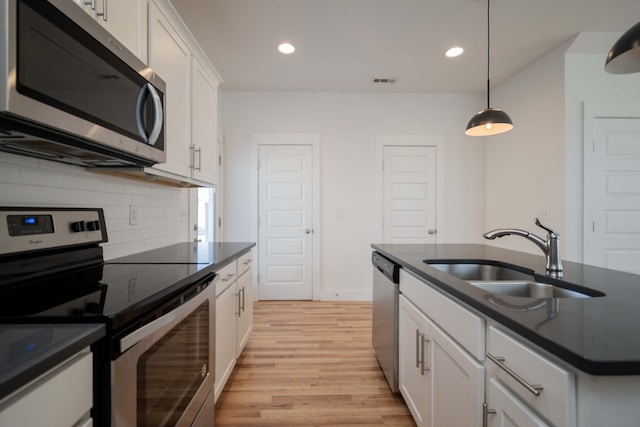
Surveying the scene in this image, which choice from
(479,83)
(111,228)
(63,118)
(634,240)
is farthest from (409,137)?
(63,118)

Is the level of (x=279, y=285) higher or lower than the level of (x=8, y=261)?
lower

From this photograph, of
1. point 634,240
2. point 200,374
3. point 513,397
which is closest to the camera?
point 513,397

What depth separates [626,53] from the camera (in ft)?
3.28

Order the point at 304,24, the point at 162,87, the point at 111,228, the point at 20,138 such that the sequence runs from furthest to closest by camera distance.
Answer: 1. the point at 304,24
2. the point at 111,228
3. the point at 162,87
4. the point at 20,138

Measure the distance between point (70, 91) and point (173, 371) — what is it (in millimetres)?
981

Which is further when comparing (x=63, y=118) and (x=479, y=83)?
(x=479, y=83)

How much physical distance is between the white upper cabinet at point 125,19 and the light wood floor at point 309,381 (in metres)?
1.98

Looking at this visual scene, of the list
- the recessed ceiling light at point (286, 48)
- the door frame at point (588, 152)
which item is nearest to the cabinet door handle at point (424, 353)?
the door frame at point (588, 152)

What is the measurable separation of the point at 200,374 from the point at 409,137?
147 inches

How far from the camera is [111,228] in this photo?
160cm

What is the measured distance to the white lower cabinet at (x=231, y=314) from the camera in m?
1.72

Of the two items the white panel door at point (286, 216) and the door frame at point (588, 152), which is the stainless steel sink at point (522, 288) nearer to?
the door frame at point (588, 152)

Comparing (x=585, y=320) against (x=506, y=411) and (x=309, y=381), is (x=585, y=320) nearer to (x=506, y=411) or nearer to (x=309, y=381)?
(x=506, y=411)

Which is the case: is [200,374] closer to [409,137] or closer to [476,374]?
[476,374]
